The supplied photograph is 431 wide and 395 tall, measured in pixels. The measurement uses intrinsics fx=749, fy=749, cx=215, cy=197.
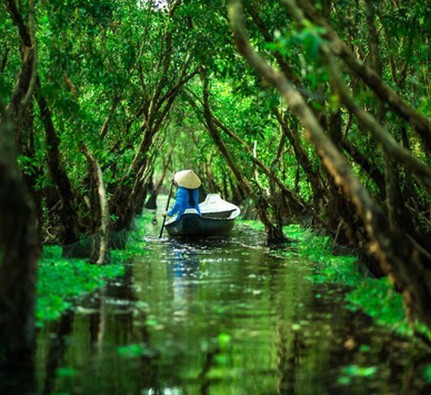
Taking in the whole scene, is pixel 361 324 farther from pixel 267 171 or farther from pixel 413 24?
pixel 267 171

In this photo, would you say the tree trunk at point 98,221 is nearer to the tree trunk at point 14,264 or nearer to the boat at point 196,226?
the boat at point 196,226

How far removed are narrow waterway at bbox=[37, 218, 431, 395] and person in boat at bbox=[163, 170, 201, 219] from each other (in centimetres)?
1256

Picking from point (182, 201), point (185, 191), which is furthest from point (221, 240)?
point (185, 191)

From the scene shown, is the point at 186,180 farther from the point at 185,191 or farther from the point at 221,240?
the point at 221,240

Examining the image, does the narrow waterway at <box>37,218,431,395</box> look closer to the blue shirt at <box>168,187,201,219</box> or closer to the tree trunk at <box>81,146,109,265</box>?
the tree trunk at <box>81,146,109,265</box>

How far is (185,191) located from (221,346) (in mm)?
18510

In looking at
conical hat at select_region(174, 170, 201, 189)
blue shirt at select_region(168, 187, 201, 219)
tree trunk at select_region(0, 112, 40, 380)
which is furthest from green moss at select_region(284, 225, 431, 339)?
blue shirt at select_region(168, 187, 201, 219)

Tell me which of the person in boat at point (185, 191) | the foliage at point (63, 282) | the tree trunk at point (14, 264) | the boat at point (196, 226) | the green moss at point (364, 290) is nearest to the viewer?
the tree trunk at point (14, 264)

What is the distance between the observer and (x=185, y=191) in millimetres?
26078

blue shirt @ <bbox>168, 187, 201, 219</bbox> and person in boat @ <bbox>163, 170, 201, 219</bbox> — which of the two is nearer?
person in boat @ <bbox>163, 170, 201, 219</bbox>

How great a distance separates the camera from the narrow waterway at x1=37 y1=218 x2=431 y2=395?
6.36 metres

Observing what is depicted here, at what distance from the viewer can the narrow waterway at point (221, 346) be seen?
6.36 metres

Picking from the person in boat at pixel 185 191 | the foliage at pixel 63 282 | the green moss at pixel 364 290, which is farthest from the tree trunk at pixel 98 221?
the person in boat at pixel 185 191

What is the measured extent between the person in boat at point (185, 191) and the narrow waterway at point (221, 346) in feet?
41.2
